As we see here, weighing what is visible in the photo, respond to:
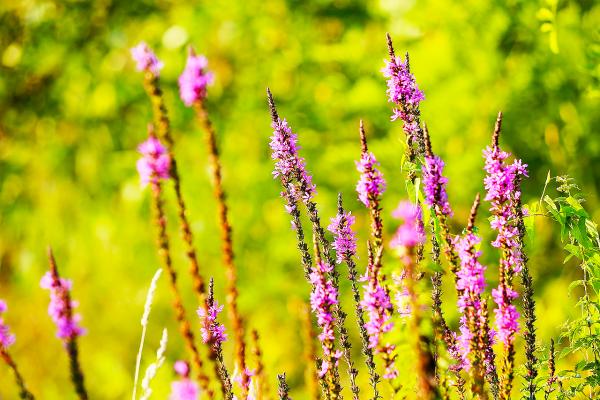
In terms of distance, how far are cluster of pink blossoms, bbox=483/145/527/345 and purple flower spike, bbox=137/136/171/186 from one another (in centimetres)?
94

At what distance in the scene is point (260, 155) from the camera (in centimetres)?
881

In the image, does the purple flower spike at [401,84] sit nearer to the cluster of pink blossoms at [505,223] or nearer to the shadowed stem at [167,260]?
the cluster of pink blossoms at [505,223]

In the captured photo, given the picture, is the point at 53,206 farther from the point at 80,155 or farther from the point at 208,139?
the point at 208,139

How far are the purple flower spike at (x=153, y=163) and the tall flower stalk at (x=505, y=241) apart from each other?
36.4 inches

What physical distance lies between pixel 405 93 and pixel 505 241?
0.71 meters

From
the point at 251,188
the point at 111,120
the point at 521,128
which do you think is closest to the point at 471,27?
the point at 521,128

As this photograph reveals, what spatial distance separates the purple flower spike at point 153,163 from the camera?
180 cm

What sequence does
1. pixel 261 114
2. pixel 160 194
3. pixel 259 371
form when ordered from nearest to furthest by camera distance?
pixel 160 194 < pixel 259 371 < pixel 261 114

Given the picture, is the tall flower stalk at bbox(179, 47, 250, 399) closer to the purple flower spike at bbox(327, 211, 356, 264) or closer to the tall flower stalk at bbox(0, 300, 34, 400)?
the tall flower stalk at bbox(0, 300, 34, 400)

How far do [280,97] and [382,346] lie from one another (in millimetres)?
7203

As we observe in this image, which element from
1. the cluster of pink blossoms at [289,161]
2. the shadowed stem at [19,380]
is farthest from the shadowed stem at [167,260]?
the cluster of pink blossoms at [289,161]

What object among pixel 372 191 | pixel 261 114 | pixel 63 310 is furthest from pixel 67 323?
pixel 261 114

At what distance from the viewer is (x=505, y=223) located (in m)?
2.47

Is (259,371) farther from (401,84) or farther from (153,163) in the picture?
(401,84)
